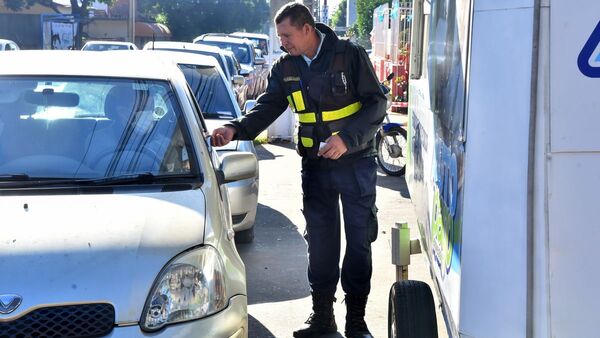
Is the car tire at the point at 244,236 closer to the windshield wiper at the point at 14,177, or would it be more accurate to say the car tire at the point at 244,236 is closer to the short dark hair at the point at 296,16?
the short dark hair at the point at 296,16

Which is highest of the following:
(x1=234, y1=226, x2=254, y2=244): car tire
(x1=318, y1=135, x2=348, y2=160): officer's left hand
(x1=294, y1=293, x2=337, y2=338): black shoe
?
(x1=318, y1=135, x2=348, y2=160): officer's left hand

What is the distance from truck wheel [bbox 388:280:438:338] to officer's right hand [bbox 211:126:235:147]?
148 cm

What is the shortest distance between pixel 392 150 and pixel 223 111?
3368 mm

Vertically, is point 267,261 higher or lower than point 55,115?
lower

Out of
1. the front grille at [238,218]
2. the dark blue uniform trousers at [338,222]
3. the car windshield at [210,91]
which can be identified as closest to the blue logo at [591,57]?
the dark blue uniform trousers at [338,222]

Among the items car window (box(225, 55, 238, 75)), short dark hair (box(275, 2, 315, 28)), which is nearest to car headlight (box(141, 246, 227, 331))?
short dark hair (box(275, 2, 315, 28))

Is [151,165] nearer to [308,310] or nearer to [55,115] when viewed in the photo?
[55,115]

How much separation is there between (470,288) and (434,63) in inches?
66.7

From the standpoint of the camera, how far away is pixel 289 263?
692 centimetres

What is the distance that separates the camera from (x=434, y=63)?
420 centimetres

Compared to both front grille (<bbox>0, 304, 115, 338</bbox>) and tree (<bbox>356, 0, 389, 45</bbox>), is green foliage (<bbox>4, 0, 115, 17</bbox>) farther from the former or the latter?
front grille (<bbox>0, 304, 115, 338</bbox>)

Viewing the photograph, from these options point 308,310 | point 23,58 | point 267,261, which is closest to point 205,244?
point 23,58

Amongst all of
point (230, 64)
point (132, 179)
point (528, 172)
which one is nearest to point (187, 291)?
point (132, 179)

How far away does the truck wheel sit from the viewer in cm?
357
